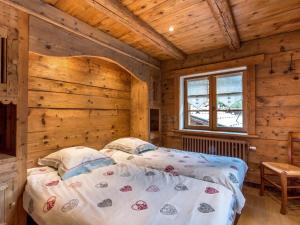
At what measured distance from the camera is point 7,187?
1471mm

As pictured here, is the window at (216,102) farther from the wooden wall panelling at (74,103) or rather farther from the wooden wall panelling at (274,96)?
the wooden wall panelling at (74,103)

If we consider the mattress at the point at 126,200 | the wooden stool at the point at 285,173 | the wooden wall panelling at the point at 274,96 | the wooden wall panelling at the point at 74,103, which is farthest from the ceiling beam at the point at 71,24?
the wooden stool at the point at 285,173

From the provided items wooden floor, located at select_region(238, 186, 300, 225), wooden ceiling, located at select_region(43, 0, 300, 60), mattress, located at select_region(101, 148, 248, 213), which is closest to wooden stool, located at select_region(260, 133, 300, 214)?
wooden floor, located at select_region(238, 186, 300, 225)

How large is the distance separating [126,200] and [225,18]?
2140 millimetres

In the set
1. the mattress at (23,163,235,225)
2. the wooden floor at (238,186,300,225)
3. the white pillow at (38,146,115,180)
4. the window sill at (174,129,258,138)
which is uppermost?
the window sill at (174,129,258,138)

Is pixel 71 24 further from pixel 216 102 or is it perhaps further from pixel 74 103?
pixel 216 102

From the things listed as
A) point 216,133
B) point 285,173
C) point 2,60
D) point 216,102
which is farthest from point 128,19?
point 285,173

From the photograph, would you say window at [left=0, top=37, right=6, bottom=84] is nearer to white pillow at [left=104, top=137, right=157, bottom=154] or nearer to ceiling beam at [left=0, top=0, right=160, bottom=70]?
ceiling beam at [left=0, top=0, right=160, bottom=70]

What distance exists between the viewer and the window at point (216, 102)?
9.89ft

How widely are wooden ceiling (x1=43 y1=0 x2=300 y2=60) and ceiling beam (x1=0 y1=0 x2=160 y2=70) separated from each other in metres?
0.06

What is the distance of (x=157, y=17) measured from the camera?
209 centimetres

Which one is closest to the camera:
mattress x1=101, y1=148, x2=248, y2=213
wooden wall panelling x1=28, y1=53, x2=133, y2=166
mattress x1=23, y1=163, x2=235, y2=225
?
mattress x1=23, y1=163, x2=235, y2=225

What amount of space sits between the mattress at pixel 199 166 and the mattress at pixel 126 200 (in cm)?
13

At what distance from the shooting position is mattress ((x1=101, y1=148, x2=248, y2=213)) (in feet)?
5.19
